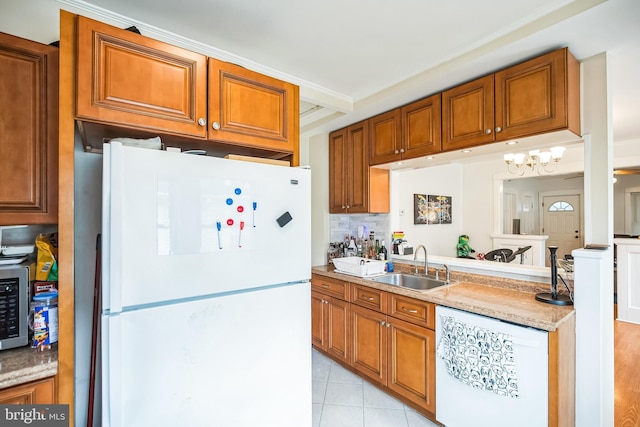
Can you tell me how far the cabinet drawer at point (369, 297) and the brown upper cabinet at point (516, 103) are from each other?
4.08 ft

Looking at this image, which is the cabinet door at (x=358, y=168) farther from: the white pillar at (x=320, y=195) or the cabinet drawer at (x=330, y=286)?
the cabinet drawer at (x=330, y=286)

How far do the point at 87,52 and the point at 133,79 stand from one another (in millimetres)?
168

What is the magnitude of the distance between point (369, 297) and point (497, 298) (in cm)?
93

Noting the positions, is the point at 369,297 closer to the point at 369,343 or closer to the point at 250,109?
the point at 369,343

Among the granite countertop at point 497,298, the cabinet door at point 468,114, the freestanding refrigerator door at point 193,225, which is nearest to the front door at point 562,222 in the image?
the granite countertop at point 497,298

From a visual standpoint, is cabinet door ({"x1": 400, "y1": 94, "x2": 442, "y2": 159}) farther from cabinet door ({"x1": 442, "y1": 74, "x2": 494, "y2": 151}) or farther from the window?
the window

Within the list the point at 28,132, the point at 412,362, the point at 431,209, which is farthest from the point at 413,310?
the point at 431,209

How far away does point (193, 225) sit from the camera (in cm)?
124

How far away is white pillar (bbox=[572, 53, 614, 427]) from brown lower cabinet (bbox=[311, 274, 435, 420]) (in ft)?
2.63

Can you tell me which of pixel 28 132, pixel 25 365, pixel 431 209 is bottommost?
pixel 25 365

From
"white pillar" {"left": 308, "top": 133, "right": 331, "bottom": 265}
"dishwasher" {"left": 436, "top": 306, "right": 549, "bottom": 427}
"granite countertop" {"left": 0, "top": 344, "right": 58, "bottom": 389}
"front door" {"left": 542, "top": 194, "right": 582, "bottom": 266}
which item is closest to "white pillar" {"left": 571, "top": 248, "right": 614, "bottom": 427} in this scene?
"dishwasher" {"left": 436, "top": 306, "right": 549, "bottom": 427}

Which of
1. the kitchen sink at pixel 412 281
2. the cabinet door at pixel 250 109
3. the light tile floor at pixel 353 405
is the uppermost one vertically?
the cabinet door at pixel 250 109

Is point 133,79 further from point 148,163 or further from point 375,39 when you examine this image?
point 375,39

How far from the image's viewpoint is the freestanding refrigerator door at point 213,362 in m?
1.12
